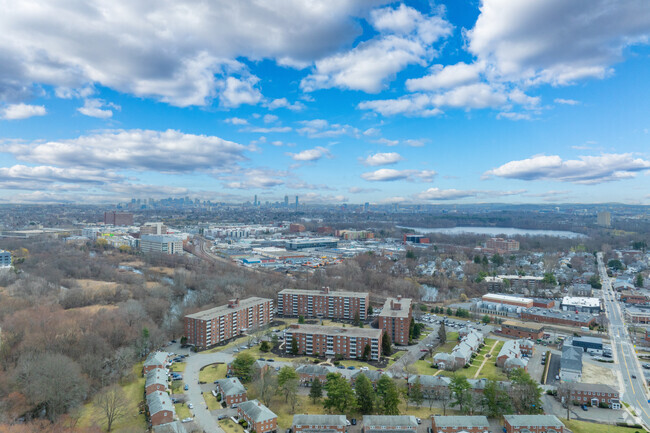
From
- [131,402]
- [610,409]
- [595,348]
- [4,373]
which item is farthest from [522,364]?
[4,373]

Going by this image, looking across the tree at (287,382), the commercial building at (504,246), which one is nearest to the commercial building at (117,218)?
the commercial building at (504,246)

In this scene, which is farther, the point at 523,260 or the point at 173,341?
the point at 523,260

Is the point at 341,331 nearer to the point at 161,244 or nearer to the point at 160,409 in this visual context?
the point at 160,409

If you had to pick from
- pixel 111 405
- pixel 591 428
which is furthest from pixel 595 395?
pixel 111 405

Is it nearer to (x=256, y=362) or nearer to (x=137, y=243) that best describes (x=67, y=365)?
(x=256, y=362)

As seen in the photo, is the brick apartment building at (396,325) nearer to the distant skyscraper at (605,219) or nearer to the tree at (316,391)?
the tree at (316,391)

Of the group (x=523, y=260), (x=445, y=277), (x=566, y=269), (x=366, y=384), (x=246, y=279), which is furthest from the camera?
(x=523, y=260)

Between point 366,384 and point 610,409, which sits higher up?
point 366,384
